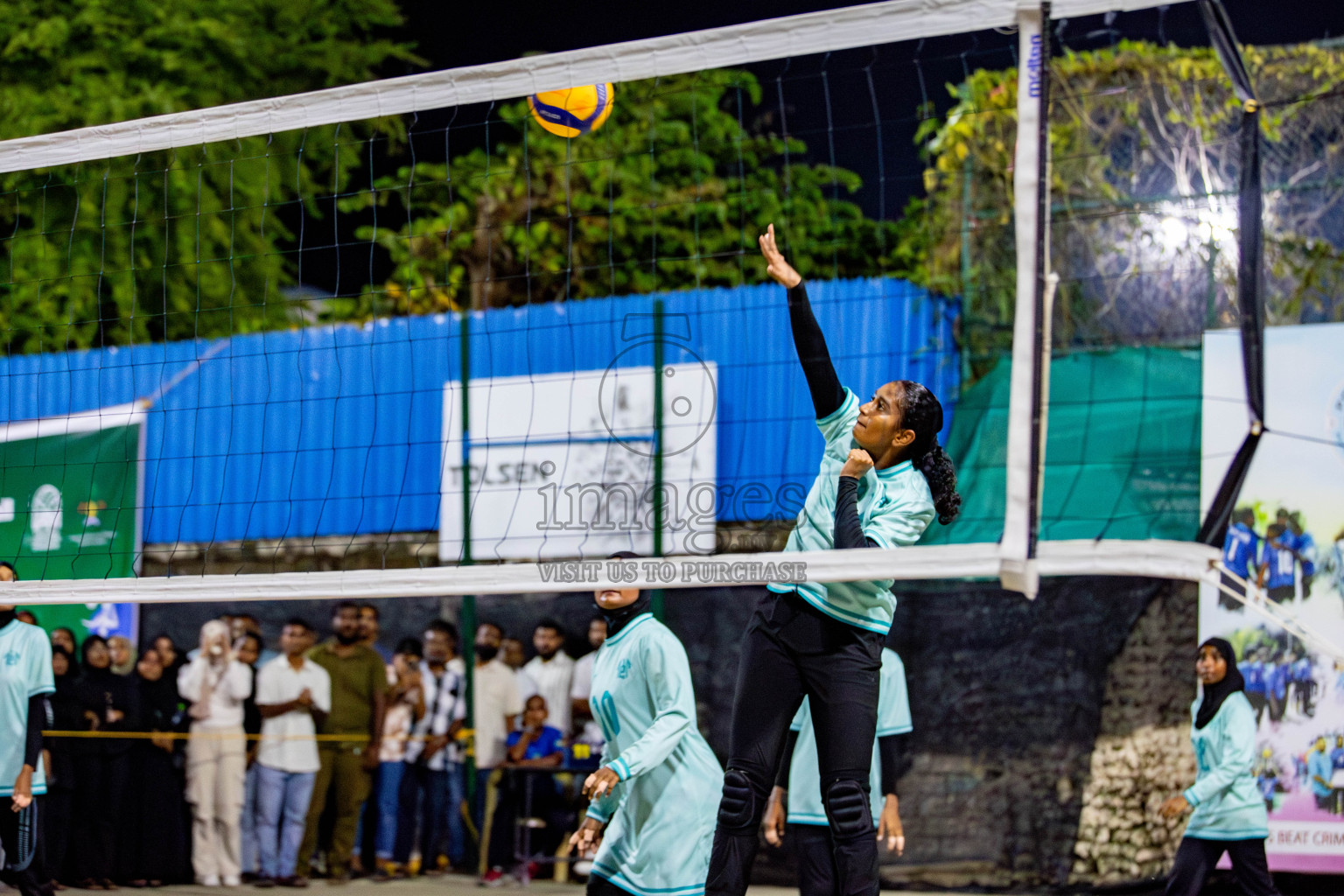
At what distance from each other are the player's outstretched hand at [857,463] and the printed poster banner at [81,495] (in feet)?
23.2

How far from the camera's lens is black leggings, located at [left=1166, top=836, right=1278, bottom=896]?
6816mm

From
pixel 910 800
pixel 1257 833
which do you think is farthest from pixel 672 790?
pixel 910 800

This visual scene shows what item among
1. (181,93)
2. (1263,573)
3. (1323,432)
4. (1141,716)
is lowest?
(1141,716)

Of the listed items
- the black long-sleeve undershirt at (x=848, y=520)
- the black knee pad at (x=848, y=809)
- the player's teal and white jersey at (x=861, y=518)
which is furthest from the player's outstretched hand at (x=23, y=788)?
the black long-sleeve undershirt at (x=848, y=520)

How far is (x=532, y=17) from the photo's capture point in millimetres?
13703

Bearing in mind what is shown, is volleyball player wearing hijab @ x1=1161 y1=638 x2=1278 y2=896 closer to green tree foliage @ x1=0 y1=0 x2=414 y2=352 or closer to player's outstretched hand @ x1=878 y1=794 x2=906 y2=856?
player's outstretched hand @ x1=878 y1=794 x2=906 y2=856

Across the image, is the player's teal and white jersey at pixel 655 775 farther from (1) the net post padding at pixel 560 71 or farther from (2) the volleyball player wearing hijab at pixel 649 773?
(1) the net post padding at pixel 560 71

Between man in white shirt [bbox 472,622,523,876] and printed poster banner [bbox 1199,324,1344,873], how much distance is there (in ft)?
13.8

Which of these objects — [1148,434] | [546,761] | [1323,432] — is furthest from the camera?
[546,761]

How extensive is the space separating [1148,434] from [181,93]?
8.79 meters

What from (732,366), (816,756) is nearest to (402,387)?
(732,366)

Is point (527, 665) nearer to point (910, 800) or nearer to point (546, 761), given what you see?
point (546, 761)

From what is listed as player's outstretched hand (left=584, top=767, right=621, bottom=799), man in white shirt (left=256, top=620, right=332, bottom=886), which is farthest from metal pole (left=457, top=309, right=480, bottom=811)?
player's outstretched hand (left=584, top=767, right=621, bottom=799)

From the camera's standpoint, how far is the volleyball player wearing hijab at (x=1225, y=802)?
22.4 feet
